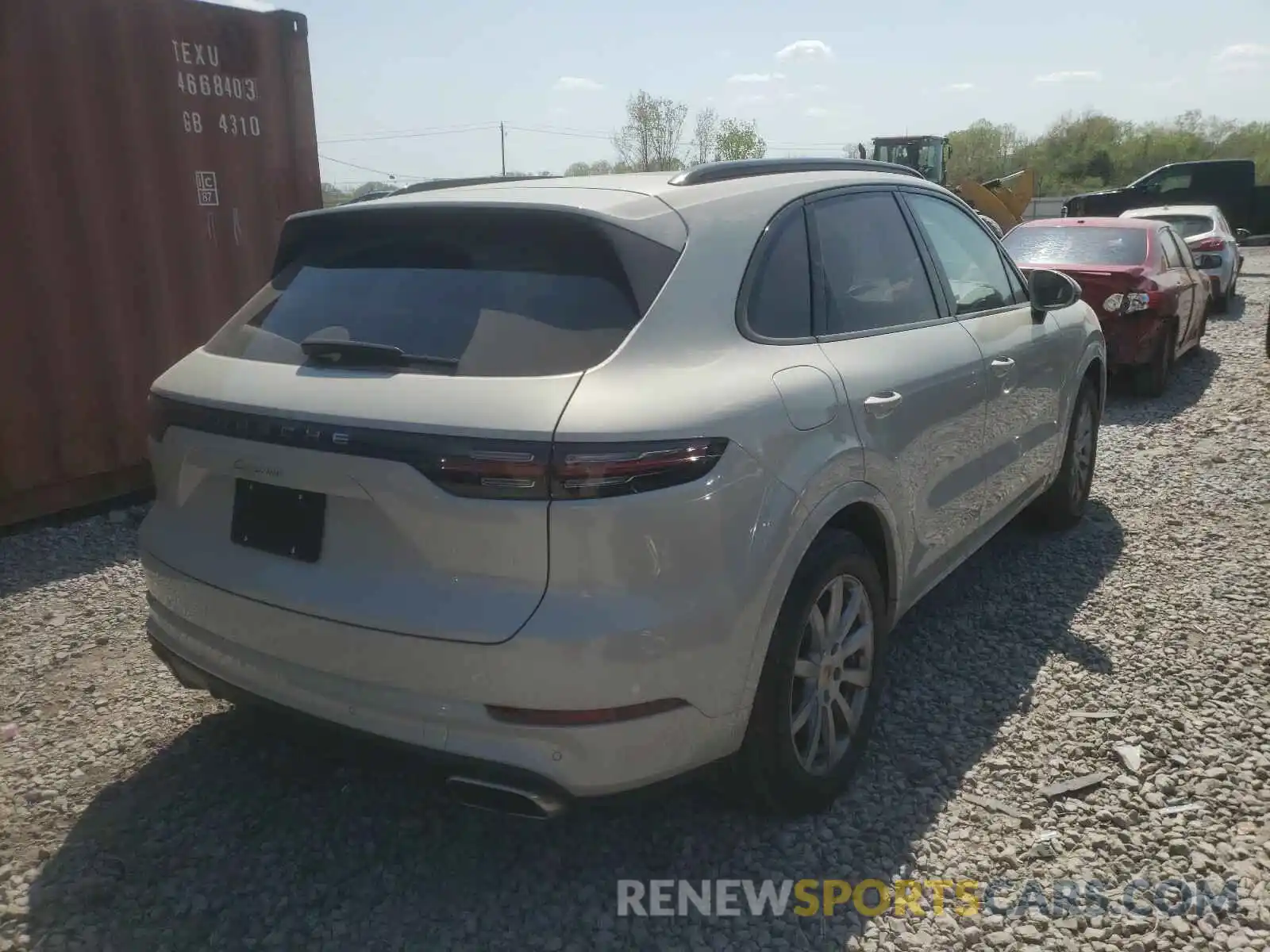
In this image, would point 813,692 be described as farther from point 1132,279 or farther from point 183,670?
point 1132,279

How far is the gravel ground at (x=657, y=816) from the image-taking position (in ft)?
8.09

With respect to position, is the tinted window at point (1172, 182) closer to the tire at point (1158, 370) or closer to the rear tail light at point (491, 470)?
the tire at point (1158, 370)

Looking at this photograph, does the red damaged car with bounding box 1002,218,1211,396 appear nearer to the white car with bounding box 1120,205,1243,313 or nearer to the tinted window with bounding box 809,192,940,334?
the white car with bounding box 1120,205,1243,313

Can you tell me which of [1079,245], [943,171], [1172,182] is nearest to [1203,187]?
[1172,182]

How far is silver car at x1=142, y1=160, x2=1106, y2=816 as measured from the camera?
2.13 m

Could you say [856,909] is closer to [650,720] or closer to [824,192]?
[650,720]

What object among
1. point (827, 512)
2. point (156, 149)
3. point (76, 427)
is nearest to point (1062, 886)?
point (827, 512)

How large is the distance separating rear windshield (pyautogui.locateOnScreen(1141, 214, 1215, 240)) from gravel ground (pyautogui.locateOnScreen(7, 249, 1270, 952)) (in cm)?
1151

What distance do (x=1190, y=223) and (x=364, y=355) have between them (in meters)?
15.0

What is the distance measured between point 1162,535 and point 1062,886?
10.6 ft

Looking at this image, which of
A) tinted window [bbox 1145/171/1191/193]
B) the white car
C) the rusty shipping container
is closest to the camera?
the rusty shipping container

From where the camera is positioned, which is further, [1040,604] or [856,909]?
[1040,604]

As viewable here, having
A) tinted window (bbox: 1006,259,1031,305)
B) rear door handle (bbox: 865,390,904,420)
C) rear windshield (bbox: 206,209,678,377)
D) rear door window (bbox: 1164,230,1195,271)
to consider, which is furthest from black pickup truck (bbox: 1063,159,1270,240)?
rear windshield (bbox: 206,209,678,377)

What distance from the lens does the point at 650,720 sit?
7.32 ft
